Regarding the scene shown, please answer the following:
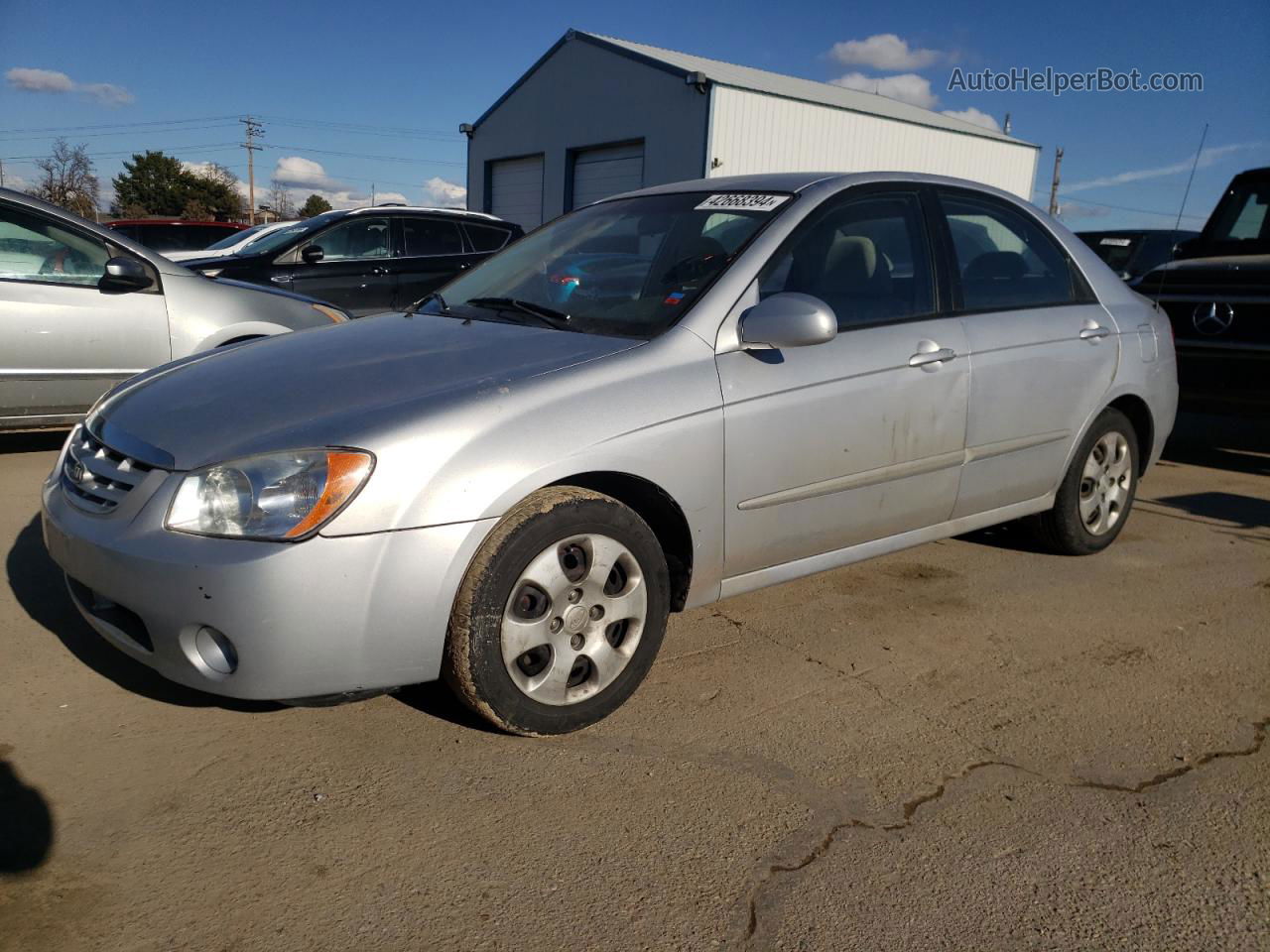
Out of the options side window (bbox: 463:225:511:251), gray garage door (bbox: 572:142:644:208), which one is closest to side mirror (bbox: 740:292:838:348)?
side window (bbox: 463:225:511:251)

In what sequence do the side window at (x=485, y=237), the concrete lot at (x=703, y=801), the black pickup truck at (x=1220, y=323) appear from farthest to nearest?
the side window at (x=485, y=237)
the black pickup truck at (x=1220, y=323)
the concrete lot at (x=703, y=801)

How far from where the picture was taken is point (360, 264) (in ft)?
30.7

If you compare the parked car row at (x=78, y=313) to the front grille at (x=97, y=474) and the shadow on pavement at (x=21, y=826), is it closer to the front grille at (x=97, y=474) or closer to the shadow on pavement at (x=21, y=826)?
the front grille at (x=97, y=474)

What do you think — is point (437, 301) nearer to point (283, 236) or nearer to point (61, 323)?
point (61, 323)

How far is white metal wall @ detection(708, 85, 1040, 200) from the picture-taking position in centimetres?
2123

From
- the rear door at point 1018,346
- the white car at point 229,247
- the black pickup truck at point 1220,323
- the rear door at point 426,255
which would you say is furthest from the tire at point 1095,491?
the white car at point 229,247

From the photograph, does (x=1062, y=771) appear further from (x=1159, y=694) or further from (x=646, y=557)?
(x=646, y=557)

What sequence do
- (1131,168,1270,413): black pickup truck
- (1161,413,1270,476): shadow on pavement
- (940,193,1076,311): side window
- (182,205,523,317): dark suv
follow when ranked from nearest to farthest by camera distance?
(940,193,1076,311): side window → (1131,168,1270,413): black pickup truck → (1161,413,1270,476): shadow on pavement → (182,205,523,317): dark suv

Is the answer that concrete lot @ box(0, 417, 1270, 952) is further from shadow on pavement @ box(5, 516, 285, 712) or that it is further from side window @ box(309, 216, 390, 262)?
side window @ box(309, 216, 390, 262)

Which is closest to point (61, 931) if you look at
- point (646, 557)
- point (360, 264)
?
point (646, 557)

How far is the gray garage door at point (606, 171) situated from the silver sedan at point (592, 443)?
63.6ft

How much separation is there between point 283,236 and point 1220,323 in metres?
7.66

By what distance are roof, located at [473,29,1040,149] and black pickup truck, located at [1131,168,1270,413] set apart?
1528 cm

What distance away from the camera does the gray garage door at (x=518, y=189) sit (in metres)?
26.2
